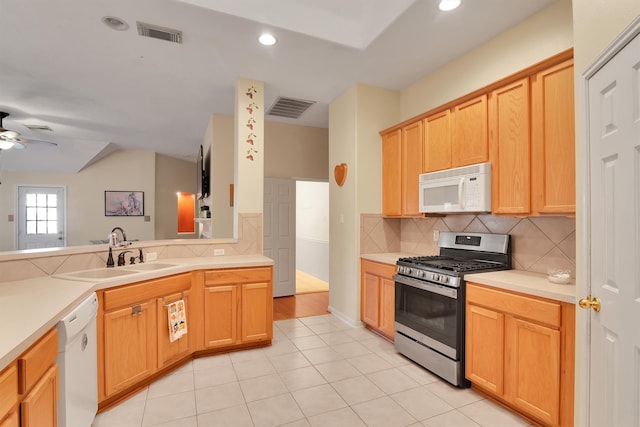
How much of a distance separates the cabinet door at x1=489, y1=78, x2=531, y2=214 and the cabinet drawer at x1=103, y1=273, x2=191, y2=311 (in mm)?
2685

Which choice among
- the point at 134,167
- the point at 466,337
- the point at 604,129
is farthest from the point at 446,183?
the point at 134,167

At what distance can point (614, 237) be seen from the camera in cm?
135

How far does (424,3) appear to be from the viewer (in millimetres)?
2422

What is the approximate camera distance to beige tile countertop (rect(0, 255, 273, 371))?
1.20 meters

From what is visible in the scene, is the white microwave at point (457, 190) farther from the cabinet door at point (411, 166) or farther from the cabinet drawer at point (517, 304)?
the cabinet drawer at point (517, 304)

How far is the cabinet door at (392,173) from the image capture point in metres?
3.67

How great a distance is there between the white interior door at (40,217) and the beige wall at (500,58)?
801 centimetres

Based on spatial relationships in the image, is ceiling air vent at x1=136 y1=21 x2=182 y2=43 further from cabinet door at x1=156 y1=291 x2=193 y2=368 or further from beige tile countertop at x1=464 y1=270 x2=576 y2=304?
beige tile countertop at x1=464 y1=270 x2=576 y2=304

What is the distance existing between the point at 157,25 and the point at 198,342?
9.14 feet

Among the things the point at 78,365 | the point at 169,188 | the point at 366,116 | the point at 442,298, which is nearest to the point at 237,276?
the point at 78,365

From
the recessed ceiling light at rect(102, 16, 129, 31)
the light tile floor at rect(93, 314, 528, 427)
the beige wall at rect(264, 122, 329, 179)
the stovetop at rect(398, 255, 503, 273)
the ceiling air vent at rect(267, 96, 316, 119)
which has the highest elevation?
the recessed ceiling light at rect(102, 16, 129, 31)

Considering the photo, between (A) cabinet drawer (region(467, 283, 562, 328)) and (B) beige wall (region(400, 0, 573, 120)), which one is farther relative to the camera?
(B) beige wall (region(400, 0, 573, 120))

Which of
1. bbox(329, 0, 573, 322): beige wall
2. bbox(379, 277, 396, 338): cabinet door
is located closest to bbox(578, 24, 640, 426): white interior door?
bbox(329, 0, 573, 322): beige wall

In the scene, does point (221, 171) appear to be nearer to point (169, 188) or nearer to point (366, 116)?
point (366, 116)
